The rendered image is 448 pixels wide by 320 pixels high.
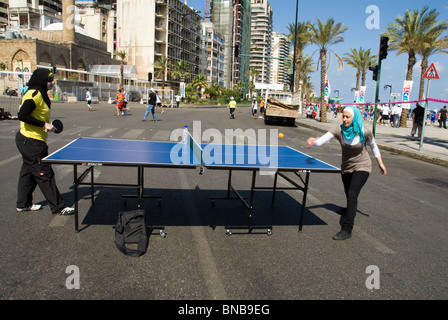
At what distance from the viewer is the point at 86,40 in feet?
224

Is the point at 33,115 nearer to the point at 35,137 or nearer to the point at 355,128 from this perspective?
the point at 35,137

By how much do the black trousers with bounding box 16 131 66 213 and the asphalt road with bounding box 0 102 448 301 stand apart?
22cm

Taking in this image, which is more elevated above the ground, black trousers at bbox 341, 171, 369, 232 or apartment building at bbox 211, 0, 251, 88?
apartment building at bbox 211, 0, 251, 88

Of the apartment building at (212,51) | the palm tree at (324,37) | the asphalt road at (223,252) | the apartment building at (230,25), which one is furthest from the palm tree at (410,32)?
the apartment building at (230,25)

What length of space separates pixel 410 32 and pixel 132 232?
3181 cm

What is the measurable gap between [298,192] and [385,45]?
1192cm

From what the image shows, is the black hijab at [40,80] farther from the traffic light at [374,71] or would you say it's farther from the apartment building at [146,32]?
the apartment building at [146,32]

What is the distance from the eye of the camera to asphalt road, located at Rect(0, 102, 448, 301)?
3334 mm

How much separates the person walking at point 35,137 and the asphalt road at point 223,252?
1.39 ft

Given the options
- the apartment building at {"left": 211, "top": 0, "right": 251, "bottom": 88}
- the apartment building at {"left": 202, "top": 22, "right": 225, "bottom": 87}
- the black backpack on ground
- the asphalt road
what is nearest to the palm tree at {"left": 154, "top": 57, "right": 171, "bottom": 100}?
the apartment building at {"left": 202, "top": 22, "right": 225, "bottom": 87}

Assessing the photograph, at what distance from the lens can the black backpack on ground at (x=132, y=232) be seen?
3.98m

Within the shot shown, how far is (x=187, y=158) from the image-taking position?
4.68 metres

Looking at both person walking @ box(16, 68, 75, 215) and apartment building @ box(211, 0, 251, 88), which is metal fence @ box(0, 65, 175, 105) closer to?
person walking @ box(16, 68, 75, 215)
